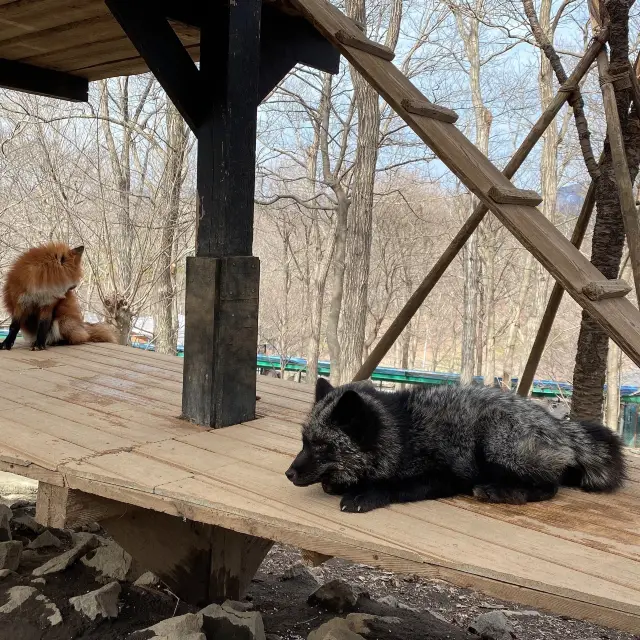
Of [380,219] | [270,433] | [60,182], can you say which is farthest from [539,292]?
[270,433]

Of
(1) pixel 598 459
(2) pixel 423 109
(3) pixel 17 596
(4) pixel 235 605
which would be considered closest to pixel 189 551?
(4) pixel 235 605

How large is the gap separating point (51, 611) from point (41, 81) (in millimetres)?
4598

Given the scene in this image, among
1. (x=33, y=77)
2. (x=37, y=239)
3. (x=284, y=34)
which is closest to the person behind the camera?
(x=284, y=34)

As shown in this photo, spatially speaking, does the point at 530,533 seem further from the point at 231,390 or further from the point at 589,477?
the point at 231,390

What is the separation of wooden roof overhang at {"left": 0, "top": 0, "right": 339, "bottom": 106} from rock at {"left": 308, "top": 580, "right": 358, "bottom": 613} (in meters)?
3.12

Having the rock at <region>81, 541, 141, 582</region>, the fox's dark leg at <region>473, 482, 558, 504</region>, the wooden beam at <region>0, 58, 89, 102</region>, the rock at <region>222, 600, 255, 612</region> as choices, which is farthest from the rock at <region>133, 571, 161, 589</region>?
the wooden beam at <region>0, 58, 89, 102</region>

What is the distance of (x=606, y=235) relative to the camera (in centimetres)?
451

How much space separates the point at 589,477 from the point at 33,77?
5570mm

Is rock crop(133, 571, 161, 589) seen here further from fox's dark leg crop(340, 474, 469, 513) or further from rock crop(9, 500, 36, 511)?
rock crop(9, 500, 36, 511)

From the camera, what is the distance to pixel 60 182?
1052cm

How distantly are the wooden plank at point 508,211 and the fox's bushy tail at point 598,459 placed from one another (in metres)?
0.57

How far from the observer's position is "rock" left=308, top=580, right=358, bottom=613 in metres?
4.08

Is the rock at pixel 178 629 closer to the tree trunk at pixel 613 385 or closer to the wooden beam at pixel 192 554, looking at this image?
the wooden beam at pixel 192 554

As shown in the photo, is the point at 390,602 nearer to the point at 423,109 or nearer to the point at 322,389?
the point at 322,389
